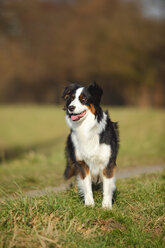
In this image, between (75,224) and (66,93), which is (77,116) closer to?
(66,93)

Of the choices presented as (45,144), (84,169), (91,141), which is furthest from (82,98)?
(45,144)

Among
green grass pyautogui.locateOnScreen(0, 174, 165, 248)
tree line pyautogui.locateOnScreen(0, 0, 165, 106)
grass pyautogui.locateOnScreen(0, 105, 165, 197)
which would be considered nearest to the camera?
green grass pyautogui.locateOnScreen(0, 174, 165, 248)

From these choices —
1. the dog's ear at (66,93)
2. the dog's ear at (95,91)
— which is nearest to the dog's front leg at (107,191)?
the dog's ear at (95,91)

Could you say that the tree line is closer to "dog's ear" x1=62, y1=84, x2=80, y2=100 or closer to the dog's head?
"dog's ear" x1=62, y1=84, x2=80, y2=100

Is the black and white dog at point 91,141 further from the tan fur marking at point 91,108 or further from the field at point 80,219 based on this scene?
the field at point 80,219

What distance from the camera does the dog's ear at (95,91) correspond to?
14.0ft

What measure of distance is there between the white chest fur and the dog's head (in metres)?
0.12

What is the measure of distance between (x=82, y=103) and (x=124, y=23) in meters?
23.5

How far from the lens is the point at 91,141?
14.3 ft

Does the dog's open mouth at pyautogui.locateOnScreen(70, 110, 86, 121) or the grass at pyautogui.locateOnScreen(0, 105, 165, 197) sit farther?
the grass at pyautogui.locateOnScreen(0, 105, 165, 197)

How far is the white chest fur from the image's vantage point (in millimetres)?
4344

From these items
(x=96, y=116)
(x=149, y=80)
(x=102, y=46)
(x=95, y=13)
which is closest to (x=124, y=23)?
(x=102, y=46)

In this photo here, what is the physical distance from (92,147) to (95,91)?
2.38ft

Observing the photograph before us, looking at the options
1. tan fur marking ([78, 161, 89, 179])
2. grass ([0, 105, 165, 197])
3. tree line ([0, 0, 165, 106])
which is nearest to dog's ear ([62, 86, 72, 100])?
tan fur marking ([78, 161, 89, 179])
